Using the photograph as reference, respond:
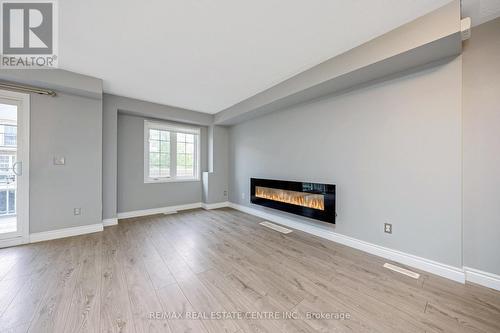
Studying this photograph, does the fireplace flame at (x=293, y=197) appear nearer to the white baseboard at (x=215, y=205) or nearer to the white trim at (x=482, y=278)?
the white baseboard at (x=215, y=205)

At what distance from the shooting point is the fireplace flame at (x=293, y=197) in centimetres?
301

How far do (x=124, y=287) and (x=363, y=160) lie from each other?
3078 millimetres

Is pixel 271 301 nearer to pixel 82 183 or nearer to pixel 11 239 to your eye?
pixel 82 183

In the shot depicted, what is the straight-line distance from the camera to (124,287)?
176cm

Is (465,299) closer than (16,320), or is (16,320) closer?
(16,320)

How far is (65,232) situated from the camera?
118 inches

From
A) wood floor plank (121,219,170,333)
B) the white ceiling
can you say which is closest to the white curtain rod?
the white ceiling

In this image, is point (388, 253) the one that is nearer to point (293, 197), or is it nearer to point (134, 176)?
point (293, 197)

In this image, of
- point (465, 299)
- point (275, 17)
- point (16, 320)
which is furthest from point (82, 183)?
point (465, 299)

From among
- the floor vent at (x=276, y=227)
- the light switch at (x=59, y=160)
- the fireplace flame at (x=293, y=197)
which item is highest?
the light switch at (x=59, y=160)

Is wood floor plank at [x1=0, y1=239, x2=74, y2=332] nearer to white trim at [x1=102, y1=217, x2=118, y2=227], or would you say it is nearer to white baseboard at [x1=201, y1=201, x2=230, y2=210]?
white trim at [x1=102, y1=217, x2=118, y2=227]

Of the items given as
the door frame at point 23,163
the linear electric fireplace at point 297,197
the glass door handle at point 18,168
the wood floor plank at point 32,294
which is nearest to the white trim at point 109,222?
the door frame at point 23,163

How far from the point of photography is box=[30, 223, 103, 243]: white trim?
280 cm

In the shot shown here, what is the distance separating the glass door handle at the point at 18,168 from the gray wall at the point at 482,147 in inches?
217
